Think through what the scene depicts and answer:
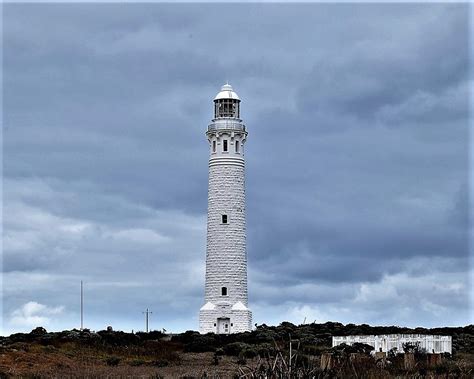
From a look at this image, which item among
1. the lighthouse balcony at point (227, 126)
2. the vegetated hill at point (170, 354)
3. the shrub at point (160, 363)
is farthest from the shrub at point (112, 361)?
the lighthouse balcony at point (227, 126)

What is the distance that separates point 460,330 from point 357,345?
22.9 metres

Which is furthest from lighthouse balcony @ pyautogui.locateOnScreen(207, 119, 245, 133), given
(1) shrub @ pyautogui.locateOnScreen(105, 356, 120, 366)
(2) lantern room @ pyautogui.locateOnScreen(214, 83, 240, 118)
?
(1) shrub @ pyautogui.locateOnScreen(105, 356, 120, 366)

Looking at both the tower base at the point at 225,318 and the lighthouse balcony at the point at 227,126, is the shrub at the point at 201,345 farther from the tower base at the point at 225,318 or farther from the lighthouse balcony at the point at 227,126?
the lighthouse balcony at the point at 227,126

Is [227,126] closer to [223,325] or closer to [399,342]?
[223,325]

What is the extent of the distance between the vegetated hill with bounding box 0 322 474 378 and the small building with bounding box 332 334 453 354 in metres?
0.73

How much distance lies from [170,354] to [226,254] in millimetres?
18460

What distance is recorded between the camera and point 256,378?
20141 millimetres

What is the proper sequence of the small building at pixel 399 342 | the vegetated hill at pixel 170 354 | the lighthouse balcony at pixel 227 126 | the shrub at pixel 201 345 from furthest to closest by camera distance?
1. the lighthouse balcony at pixel 227 126
2. the shrub at pixel 201 345
3. the small building at pixel 399 342
4. the vegetated hill at pixel 170 354

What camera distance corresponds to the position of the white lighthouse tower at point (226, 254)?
60812 mm

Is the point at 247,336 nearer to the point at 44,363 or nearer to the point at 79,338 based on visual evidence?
the point at 79,338

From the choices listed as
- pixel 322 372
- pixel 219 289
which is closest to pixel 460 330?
pixel 219 289

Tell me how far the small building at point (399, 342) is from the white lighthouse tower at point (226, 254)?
18363 millimetres

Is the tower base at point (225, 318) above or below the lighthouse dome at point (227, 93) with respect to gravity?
below

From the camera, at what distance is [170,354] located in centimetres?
4247
